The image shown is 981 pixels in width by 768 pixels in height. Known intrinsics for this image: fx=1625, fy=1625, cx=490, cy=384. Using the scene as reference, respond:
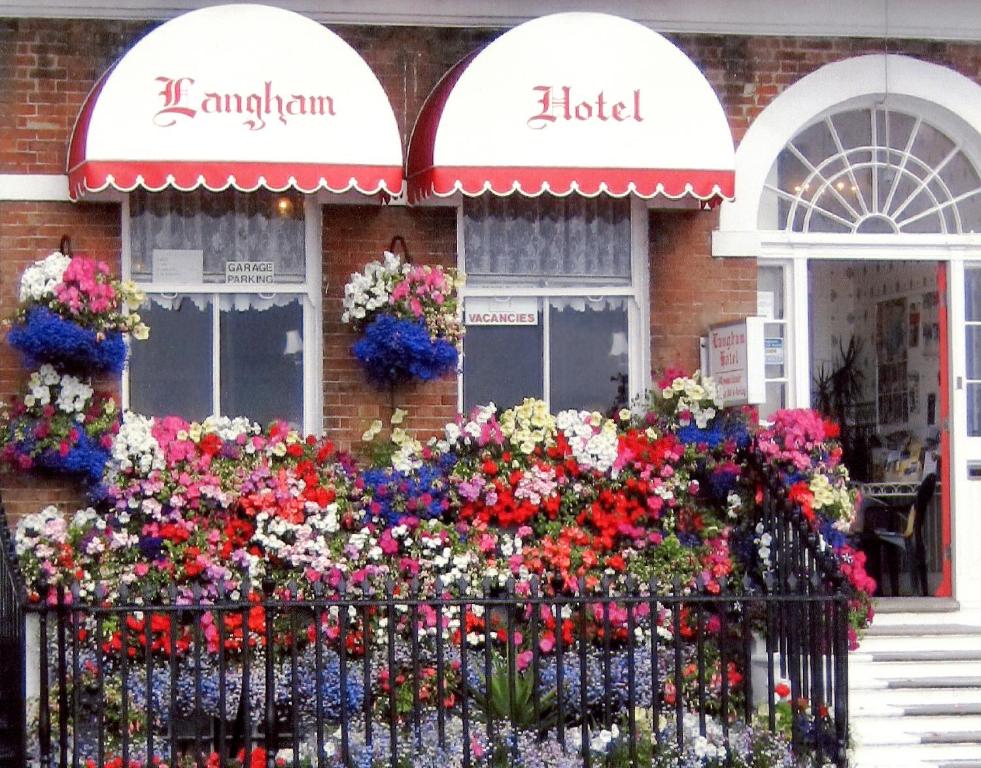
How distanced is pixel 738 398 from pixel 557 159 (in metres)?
1.81

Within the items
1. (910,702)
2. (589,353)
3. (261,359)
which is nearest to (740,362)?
(589,353)

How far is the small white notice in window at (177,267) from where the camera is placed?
997 centimetres

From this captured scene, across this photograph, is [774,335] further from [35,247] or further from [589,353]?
[35,247]

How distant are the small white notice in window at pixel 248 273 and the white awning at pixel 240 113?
985mm

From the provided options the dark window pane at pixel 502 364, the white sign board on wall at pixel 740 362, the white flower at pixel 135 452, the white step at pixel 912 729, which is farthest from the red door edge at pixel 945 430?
the white flower at pixel 135 452

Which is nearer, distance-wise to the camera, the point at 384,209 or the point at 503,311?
the point at 384,209

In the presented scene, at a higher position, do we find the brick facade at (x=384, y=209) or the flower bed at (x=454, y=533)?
the brick facade at (x=384, y=209)

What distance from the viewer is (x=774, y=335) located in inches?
413

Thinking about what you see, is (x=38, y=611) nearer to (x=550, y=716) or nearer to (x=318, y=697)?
(x=318, y=697)

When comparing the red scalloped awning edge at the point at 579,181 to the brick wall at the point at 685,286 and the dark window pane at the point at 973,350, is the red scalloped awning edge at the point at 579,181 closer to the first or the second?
the brick wall at the point at 685,286

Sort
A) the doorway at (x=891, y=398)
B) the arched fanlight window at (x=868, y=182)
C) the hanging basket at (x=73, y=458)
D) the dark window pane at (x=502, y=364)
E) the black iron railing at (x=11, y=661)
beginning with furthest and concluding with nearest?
the doorway at (x=891, y=398) < the arched fanlight window at (x=868, y=182) < the dark window pane at (x=502, y=364) < the hanging basket at (x=73, y=458) < the black iron railing at (x=11, y=661)

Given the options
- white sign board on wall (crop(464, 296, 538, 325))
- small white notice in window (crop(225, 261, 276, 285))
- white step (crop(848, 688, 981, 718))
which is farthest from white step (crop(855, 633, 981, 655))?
small white notice in window (crop(225, 261, 276, 285))

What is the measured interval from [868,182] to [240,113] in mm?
4133

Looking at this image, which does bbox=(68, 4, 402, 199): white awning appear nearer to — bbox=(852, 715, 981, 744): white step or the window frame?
the window frame
